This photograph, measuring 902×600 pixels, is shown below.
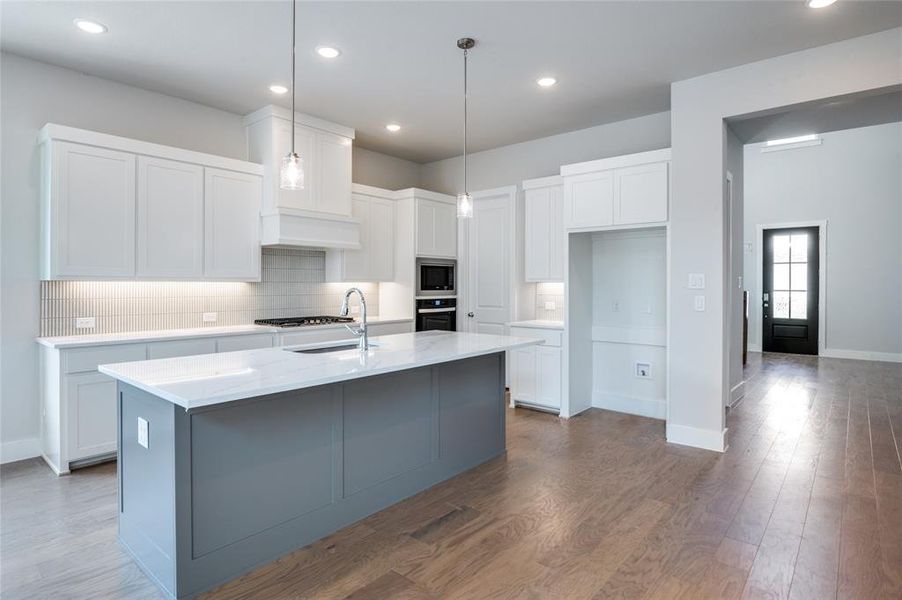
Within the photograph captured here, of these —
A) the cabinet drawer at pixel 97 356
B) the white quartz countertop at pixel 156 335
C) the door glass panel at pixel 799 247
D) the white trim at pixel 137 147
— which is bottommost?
the cabinet drawer at pixel 97 356

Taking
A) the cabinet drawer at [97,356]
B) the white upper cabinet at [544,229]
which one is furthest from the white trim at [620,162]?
the cabinet drawer at [97,356]

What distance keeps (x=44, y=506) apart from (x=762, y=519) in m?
4.07

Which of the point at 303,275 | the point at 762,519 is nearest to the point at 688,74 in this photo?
the point at 762,519

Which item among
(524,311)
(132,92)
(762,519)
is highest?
(132,92)

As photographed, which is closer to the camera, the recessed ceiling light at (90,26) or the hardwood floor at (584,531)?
the hardwood floor at (584,531)

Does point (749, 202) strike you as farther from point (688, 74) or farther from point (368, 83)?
point (368, 83)

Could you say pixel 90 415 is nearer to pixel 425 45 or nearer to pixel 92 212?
pixel 92 212

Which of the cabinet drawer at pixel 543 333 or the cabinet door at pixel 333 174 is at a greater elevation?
the cabinet door at pixel 333 174

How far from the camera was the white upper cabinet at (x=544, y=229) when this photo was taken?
507 cm

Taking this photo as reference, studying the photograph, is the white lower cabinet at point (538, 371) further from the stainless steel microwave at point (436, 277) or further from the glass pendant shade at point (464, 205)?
the glass pendant shade at point (464, 205)

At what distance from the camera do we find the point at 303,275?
524 cm

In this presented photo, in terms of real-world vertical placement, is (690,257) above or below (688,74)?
below

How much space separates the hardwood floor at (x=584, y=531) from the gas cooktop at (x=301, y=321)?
1.71 m

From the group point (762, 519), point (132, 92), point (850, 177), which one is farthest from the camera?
point (850, 177)
